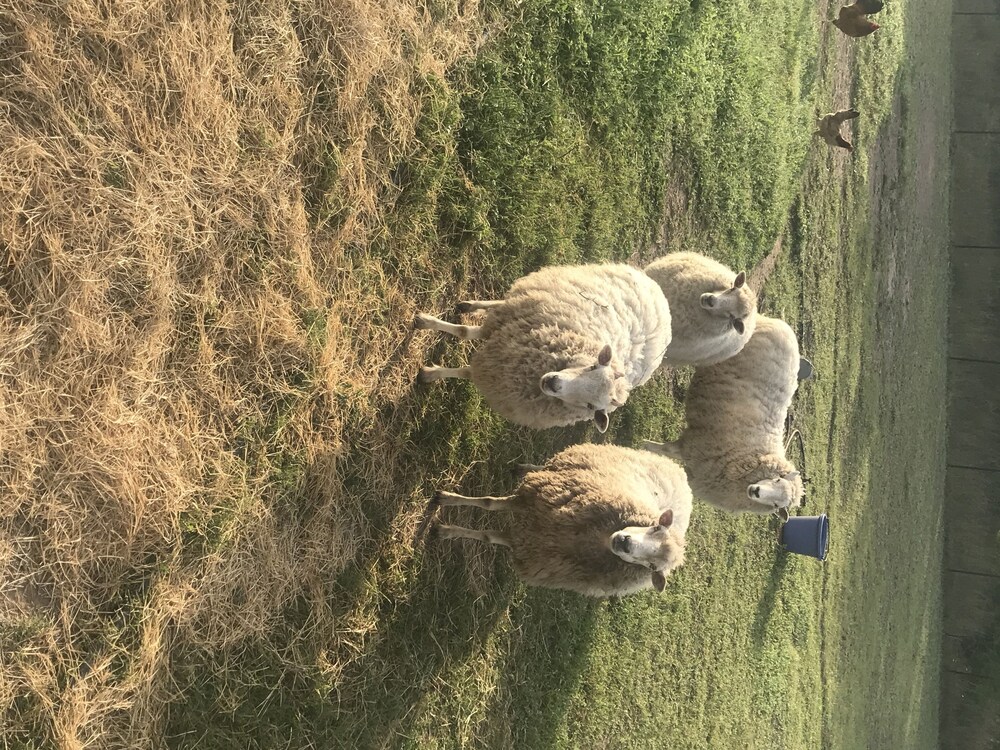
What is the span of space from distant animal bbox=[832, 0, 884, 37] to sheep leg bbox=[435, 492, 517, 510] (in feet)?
25.9

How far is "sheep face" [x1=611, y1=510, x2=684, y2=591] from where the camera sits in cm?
371

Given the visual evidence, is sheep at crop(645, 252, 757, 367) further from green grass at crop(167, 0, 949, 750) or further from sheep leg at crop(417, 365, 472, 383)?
sheep leg at crop(417, 365, 472, 383)

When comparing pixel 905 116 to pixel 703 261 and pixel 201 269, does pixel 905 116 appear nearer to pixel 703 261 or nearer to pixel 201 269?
pixel 703 261

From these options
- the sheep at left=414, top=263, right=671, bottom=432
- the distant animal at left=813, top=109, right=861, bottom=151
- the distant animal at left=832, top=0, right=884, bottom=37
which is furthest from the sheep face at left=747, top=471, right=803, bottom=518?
the distant animal at left=832, top=0, right=884, bottom=37

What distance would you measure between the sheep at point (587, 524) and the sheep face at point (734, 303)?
1.37 metres

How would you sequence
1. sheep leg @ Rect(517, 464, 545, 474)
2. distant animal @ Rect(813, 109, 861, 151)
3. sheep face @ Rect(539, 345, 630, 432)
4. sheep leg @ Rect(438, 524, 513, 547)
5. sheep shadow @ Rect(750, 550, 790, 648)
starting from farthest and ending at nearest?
1. distant animal @ Rect(813, 109, 861, 151)
2. sheep shadow @ Rect(750, 550, 790, 648)
3. sheep leg @ Rect(517, 464, 545, 474)
4. sheep leg @ Rect(438, 524, 513, 547)
5. sheep face @ Rect(539, 345, 630, 432)

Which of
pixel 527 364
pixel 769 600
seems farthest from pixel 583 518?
pixel 769 600

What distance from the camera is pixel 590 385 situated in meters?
3.64

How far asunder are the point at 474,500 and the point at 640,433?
228 centimetres

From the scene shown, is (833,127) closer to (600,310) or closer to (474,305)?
(600,310)

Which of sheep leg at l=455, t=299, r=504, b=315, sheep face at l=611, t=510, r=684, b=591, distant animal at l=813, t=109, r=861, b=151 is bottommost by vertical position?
sheep face at l=611, t=510, r=684, b=591

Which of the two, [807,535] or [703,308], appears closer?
[703,308]

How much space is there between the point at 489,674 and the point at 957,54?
598 inches

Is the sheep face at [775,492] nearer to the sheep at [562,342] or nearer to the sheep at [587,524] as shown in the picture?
the sheep at [587,524]
